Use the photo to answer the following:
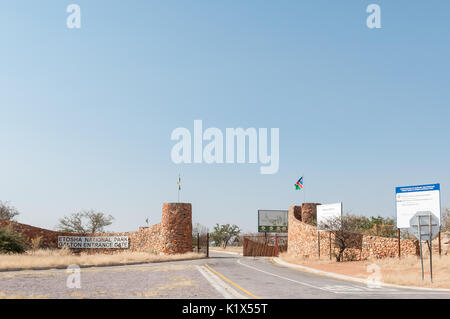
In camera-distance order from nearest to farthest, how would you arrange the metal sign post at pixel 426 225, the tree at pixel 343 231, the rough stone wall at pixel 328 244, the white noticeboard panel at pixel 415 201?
the metal sign post at pixel 426 225, the white noticeboard panel at pixel 415 201, the rough stone wall at pixel 328 244, the tree at pixel 343 231

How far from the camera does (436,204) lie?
26547mm

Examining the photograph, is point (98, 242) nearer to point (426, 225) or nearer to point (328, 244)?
point (328, 244)

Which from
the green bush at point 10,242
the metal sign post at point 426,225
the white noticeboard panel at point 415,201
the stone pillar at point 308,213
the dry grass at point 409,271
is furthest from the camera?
the stone pillar at point 308,213

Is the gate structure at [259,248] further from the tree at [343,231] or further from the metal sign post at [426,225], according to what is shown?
the metal sign post at [426,225]

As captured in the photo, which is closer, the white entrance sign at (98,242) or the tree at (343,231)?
the tree at (343,231)

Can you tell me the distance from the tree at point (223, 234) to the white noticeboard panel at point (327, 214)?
60.5 m

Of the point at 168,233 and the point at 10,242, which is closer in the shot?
the point at 10,242

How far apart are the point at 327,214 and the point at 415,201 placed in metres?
9.46

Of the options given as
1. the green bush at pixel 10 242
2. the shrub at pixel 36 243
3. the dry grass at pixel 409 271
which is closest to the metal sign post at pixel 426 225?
the dry grass at pixel 409 271

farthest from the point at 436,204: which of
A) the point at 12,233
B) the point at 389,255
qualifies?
the point at 12,233

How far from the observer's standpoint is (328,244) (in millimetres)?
35562

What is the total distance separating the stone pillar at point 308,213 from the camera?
42.8 metres

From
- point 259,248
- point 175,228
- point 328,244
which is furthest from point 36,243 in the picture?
point 328,244

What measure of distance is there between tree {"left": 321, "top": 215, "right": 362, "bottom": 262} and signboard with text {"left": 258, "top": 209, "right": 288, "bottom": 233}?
21.7 meters
